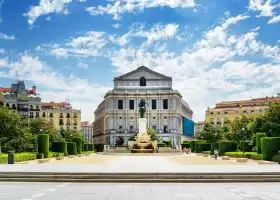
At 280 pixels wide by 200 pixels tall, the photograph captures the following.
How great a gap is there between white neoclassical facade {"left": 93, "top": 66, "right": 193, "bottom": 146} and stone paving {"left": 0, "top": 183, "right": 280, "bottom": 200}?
123970mm

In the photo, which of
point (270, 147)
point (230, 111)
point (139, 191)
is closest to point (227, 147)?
point (270, 147)

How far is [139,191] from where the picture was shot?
779 inches

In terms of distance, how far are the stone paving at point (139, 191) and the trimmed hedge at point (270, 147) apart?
21.3 meters

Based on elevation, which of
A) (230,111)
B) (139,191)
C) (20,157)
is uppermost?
(230,111)

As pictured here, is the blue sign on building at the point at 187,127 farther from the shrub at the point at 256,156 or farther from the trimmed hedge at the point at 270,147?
the trimmed hedge at the point at 270,147

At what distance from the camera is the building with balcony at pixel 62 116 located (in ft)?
512

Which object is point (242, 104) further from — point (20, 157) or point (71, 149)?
point (20, 157)

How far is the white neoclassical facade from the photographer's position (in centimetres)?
14750

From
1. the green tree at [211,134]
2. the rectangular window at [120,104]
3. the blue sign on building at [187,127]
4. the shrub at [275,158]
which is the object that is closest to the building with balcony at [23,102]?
the rectangular window at [120,104]

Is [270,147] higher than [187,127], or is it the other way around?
[187,127]

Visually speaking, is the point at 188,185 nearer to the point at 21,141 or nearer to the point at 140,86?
the point at 21,141

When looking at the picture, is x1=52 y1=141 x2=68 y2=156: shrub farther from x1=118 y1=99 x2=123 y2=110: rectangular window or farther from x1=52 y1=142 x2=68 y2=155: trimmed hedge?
x1=118 y1=99 x2=123 y2=110: rectangular window

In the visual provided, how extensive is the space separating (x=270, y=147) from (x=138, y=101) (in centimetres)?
10804

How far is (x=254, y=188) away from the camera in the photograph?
67.2ft
